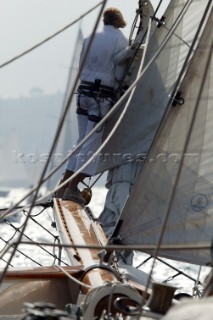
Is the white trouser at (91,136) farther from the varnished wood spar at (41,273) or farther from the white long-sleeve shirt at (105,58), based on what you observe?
the varnished wood spar at (41,273)

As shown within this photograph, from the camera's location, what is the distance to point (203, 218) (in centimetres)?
841

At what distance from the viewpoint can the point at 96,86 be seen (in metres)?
10.7

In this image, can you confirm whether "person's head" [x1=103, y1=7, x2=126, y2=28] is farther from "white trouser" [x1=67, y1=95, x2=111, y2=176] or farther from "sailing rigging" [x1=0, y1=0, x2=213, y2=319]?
"sailing rigging" [x1=0, y1=0, x2=213, y2=319]

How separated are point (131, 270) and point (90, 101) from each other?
2.58 meters

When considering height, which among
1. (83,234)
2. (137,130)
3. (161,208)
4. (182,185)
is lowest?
(83,234)

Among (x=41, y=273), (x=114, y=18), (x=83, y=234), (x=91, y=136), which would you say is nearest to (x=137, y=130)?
(x=91, y=136)

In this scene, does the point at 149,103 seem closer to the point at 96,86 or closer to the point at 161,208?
the point at 96,86

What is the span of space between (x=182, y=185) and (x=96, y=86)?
8.13ft

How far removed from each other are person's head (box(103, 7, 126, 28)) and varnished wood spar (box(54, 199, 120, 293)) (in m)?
1.56

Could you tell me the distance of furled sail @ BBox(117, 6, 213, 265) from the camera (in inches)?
329

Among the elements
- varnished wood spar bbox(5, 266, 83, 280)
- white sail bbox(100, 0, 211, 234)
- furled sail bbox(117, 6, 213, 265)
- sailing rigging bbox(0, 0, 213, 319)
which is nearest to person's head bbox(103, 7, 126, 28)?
white sail bbox(100, 0, 211, 234)

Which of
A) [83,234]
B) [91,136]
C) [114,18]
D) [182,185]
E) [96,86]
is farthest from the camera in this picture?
[114,18]

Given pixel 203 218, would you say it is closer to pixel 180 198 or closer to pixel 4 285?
pixel 180 198

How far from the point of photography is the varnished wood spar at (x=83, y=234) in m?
7.71
